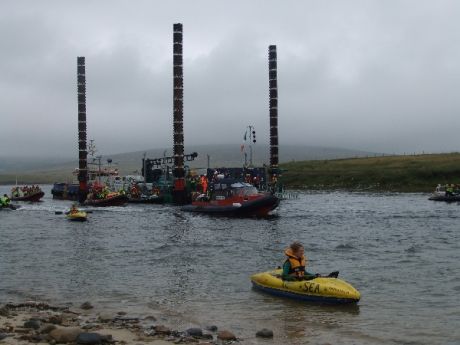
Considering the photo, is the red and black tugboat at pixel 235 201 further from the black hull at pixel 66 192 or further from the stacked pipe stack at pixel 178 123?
the black hull at pixel 66 192

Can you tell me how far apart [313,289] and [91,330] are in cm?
711

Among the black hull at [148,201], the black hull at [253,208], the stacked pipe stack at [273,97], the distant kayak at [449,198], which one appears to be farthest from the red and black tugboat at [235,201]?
the stacked pipe stack at [273,97]

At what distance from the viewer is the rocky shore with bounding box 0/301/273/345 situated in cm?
1412

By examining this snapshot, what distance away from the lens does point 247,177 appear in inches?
3019

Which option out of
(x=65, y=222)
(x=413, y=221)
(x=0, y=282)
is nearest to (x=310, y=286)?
(x=0, y=282)

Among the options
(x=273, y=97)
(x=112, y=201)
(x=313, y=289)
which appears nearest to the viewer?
(x=313, y=289)

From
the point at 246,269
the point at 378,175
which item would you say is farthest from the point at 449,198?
the point at 246,269

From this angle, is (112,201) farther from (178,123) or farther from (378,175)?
(378,175)

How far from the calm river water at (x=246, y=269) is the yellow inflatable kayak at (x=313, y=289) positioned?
0.34 m

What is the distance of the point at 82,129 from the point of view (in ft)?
306

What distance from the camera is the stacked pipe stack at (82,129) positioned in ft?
302

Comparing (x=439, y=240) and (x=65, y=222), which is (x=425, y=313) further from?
(x=65, y=222)

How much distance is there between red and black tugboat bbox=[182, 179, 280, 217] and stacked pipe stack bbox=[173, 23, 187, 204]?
17053mm

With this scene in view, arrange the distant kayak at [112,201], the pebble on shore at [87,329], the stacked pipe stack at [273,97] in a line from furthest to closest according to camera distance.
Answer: the stacked pipe stack at [273,97]
the distant kayak at [112,201]
the pebble on shore at [87,329]
